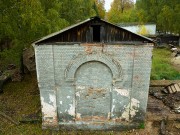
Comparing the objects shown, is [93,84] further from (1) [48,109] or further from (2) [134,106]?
(1) [48,109]

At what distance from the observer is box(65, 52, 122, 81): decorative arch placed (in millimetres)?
10180

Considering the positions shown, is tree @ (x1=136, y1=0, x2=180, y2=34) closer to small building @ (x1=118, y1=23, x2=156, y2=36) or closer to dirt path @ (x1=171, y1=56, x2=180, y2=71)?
small building @ (x1=118, y1=23, x2=156, y2=36)

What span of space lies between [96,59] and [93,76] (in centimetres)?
84

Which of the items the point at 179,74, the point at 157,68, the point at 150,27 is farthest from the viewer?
the point at 150,27

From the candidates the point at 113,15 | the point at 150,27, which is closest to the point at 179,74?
the point at 150,27

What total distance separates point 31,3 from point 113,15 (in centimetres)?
3361

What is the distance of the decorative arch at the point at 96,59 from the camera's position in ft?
33.4

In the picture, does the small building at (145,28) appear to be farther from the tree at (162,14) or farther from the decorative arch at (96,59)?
the decorative arch at (96,59)

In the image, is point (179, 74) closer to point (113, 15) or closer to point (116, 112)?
point (116, 112)

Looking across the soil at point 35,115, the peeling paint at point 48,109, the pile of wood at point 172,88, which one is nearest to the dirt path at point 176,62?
the pile of wood at point 172,88

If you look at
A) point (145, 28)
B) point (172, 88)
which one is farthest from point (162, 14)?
point (172, 88)

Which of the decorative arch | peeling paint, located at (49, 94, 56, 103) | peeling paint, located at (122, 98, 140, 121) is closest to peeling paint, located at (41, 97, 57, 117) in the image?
peeling paint, located at (49, 94, 56, 103)

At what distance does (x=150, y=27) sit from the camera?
36094 millimetres

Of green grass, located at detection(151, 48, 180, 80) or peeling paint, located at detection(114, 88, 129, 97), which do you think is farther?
green grass, located at detection(151, 48, 180, 80)
